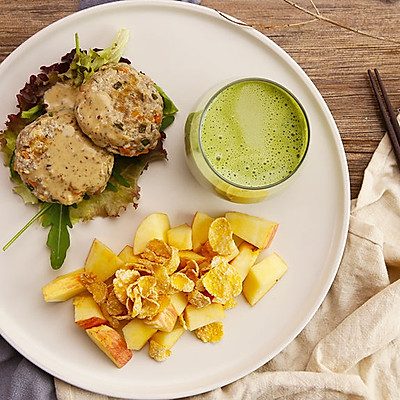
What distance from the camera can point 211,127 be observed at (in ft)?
6.63

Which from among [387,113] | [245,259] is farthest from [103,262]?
[387,113]

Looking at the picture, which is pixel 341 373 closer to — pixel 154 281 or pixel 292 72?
pixel 154 281

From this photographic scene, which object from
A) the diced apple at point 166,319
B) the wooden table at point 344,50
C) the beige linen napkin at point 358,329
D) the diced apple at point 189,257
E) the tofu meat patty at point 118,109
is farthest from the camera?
the wooden table at point 344,50

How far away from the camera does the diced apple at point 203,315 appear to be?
2.17 meters

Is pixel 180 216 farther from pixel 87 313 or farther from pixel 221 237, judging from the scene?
pixel 87 313

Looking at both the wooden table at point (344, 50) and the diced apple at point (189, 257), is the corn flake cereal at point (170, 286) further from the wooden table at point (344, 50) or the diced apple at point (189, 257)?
the wooden table at point (344, 50)

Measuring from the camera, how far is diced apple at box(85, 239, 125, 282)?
216 cm

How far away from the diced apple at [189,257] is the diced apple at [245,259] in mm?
115

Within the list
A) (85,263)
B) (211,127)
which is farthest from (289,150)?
(85,263)

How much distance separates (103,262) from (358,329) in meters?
1.02

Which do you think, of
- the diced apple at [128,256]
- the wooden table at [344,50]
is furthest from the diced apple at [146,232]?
the wooden table at [344,50]

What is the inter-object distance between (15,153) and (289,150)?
36.9 inches

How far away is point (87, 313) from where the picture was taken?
2135 millimetres

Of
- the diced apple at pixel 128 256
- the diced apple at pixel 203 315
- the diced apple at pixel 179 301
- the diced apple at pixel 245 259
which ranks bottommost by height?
the diced apple at pixel 203 315
